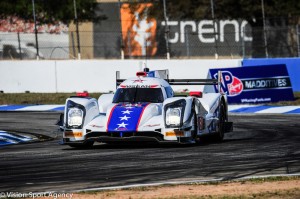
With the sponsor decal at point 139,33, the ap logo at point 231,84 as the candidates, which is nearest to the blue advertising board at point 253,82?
the ap logo at point 231,84

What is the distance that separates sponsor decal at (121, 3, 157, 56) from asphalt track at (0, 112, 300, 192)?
17.2m

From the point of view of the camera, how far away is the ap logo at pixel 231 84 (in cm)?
2909

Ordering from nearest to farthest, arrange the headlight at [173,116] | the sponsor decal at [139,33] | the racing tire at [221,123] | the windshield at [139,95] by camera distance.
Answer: the headlight at [173,116], the windshield at [139,95], the racing tire at [221,123], the sponsor decal at [139,33]

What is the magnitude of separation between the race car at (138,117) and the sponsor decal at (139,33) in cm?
1665

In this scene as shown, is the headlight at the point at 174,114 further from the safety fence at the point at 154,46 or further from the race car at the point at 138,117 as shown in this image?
the safety fence at the point at 154,46

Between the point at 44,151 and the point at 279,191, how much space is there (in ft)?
20.7

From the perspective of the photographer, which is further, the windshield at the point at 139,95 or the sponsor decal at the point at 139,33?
the sponsor decal at the point at 139,33

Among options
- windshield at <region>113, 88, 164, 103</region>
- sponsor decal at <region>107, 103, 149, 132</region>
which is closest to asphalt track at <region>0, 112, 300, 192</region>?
sponsor decal at <region>107, 103, 149, 132</region>

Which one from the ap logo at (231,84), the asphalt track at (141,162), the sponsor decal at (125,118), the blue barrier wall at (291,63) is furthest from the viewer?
the blue barrier wall at (291,63)

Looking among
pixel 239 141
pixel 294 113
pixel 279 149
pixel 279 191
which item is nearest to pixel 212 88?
pixel 294 113

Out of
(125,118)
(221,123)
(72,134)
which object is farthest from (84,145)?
(221,123)

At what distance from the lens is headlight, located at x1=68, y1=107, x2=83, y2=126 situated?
56.9 feet

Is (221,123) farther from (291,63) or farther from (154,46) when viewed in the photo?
(154,46)

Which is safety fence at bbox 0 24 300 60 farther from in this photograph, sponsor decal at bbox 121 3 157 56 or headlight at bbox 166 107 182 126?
headlight at bbox 166 107 182 126
